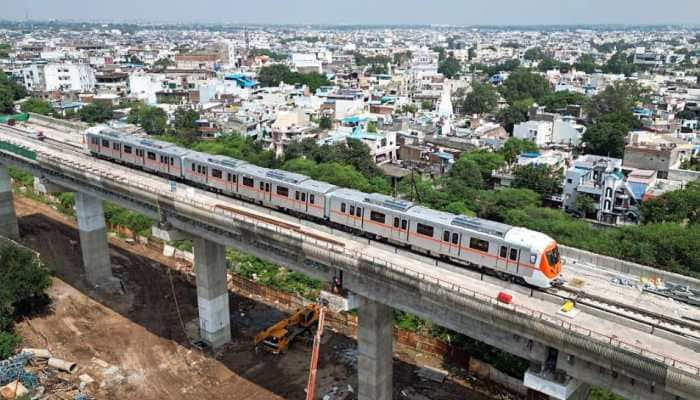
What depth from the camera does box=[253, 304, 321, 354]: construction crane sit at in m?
35.1

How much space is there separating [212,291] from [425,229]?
15.0 m

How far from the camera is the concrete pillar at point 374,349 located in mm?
25781

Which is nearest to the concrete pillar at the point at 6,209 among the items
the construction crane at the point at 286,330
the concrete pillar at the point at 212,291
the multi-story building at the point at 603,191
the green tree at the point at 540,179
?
the concrete pillar at the point at 212,291

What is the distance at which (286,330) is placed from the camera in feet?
119

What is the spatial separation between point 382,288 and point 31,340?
24.9 metres

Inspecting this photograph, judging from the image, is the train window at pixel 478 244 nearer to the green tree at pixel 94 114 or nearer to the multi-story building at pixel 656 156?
the multi-story building at pixel 656 156

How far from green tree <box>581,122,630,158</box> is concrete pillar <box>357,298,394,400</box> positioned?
62298 millimetres

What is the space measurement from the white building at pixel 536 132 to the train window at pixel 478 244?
65090mm

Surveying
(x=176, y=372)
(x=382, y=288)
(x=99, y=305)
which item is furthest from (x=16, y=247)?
(x=382, y=288)

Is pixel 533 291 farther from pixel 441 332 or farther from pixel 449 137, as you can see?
pixel 449 137

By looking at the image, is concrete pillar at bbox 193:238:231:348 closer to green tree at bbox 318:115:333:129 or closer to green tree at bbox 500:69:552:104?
green tree at bbox 318:115:333:129

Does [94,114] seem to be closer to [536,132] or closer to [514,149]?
[514,149]

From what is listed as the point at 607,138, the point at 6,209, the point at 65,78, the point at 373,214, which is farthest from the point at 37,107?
the point at 607,138

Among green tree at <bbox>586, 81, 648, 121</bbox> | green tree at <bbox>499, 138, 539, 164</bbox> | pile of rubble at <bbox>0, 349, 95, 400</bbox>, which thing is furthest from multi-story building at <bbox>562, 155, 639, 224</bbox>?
pile of rubble at <bbox>0, 349, 95, 400</bbox>
